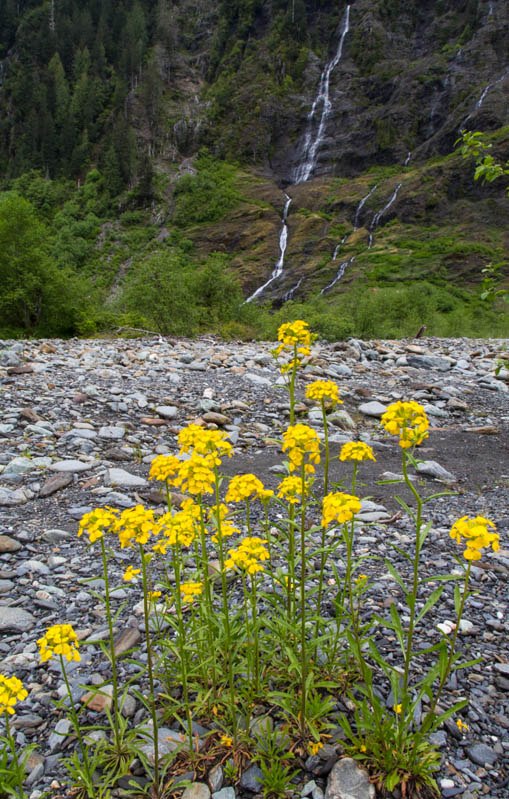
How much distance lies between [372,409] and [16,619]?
568 centimetres

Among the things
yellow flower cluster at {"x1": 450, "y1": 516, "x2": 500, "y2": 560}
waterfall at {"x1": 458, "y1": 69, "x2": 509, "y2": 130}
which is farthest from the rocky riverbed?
waterfall at {"x1": 458, "y1": 69, "x2": 509, "y2": 130}

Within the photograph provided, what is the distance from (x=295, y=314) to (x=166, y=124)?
82.5 metres

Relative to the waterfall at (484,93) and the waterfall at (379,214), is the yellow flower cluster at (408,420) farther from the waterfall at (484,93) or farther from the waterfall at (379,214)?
the waterfall at (484,93)

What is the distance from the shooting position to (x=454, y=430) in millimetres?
6598

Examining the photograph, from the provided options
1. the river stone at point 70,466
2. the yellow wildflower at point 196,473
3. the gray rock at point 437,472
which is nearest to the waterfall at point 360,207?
the gray rock at point 437,472

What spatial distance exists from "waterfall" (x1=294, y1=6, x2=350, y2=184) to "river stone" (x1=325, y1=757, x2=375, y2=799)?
240 ft

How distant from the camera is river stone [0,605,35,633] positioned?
2.45m

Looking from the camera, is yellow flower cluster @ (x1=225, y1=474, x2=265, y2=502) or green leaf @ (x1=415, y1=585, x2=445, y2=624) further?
yellow flower cluster @ (x1=225, y1=474, x2=265, y2=502)

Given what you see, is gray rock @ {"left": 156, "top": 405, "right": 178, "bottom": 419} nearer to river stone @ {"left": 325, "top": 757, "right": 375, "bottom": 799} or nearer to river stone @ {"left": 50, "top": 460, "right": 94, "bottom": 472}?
river stone @ {"left": 50, "top": 460, "right": 94, "bottom": 472}

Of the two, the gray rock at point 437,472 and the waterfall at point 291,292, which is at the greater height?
the waterfall at point 291,292

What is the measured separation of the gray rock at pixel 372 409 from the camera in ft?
22.9

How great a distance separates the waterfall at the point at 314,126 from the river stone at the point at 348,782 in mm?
73026

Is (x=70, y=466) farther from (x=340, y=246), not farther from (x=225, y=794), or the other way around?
(x=340, y=246)

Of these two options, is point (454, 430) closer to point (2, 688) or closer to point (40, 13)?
point (2, 688)
